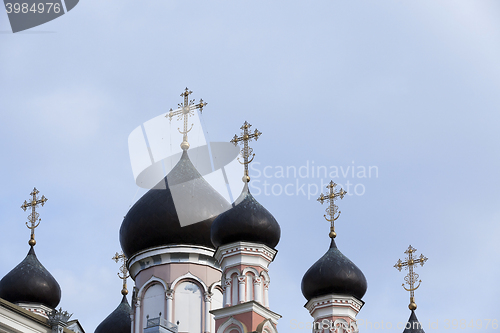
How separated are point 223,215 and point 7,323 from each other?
15.8 ft

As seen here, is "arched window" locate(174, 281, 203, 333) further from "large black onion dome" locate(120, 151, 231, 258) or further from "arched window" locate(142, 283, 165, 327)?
"large black onion dome" locate(120, 151, 231, 258)

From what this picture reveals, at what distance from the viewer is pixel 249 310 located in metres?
17.2

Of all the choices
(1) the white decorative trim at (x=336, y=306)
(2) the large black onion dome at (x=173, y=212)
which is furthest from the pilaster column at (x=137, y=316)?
(1) the white decorative trim at (x=336, y=306)

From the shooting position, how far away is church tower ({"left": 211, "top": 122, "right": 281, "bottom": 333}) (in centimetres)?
1730

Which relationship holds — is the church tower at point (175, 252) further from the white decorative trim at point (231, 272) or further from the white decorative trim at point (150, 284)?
the white decorative trim at point (231, 272)

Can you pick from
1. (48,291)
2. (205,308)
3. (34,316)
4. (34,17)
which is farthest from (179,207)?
(34,17)

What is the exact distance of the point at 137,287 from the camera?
2002cm

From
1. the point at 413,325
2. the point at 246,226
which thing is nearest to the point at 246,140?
the point at 246,226

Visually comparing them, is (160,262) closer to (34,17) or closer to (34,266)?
(34,266)

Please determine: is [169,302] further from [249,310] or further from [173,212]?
[249,310]

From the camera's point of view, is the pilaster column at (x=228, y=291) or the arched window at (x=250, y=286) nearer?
the arched window at (x=250, y=286)

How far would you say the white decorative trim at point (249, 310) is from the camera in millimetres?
17219

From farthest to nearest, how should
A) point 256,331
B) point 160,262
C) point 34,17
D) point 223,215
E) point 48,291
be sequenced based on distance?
point 48,291, point 160,262, point 223,215, point 256,331, point 34,17

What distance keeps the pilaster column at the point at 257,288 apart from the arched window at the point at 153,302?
2462 millimetres
